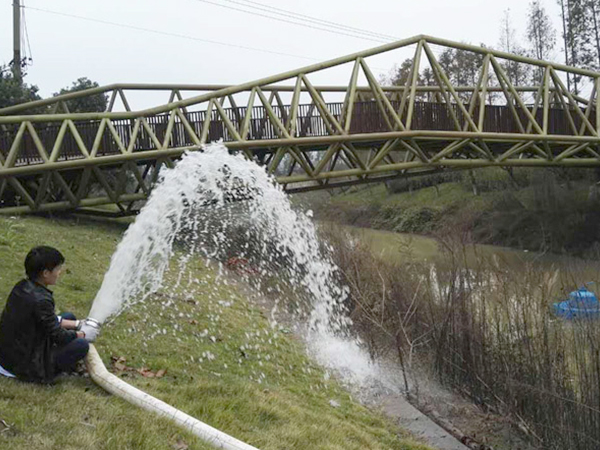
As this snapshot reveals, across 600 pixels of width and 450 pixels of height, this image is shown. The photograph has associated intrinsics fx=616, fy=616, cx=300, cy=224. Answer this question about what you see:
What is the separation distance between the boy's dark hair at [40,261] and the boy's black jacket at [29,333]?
10cm

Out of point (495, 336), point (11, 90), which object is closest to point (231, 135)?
point (495, 336)

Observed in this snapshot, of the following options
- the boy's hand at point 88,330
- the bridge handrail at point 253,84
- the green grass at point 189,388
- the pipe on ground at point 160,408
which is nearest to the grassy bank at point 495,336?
the green grass at point 189,388

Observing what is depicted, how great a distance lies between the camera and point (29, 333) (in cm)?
466

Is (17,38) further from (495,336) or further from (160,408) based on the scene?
(160,408)

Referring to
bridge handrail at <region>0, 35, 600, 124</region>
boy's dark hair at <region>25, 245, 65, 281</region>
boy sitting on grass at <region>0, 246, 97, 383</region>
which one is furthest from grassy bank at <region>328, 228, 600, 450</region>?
bridge handrail at <region>0, 35, 600, 124</region>

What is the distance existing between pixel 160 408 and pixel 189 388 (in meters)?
1.01

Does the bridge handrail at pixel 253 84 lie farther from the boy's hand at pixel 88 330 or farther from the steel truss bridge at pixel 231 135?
the boy's hand at pixel 88 330

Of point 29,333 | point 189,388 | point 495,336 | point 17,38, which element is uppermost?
point 17,38

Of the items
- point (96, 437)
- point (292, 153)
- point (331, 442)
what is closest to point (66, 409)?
point (96, 437)

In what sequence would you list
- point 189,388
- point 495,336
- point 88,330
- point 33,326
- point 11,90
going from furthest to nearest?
point 11,90, point 495,336, point 189,388, point 88,330, point 33,326

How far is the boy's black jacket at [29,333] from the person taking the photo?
4621 mm

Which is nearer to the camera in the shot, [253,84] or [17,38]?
[253,84]

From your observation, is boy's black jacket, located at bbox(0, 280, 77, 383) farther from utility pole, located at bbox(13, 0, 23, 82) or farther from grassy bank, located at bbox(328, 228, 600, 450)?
utility pole, located at bbox(13, 0, 23, 82)

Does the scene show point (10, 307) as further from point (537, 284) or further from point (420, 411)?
point (537, 284)
